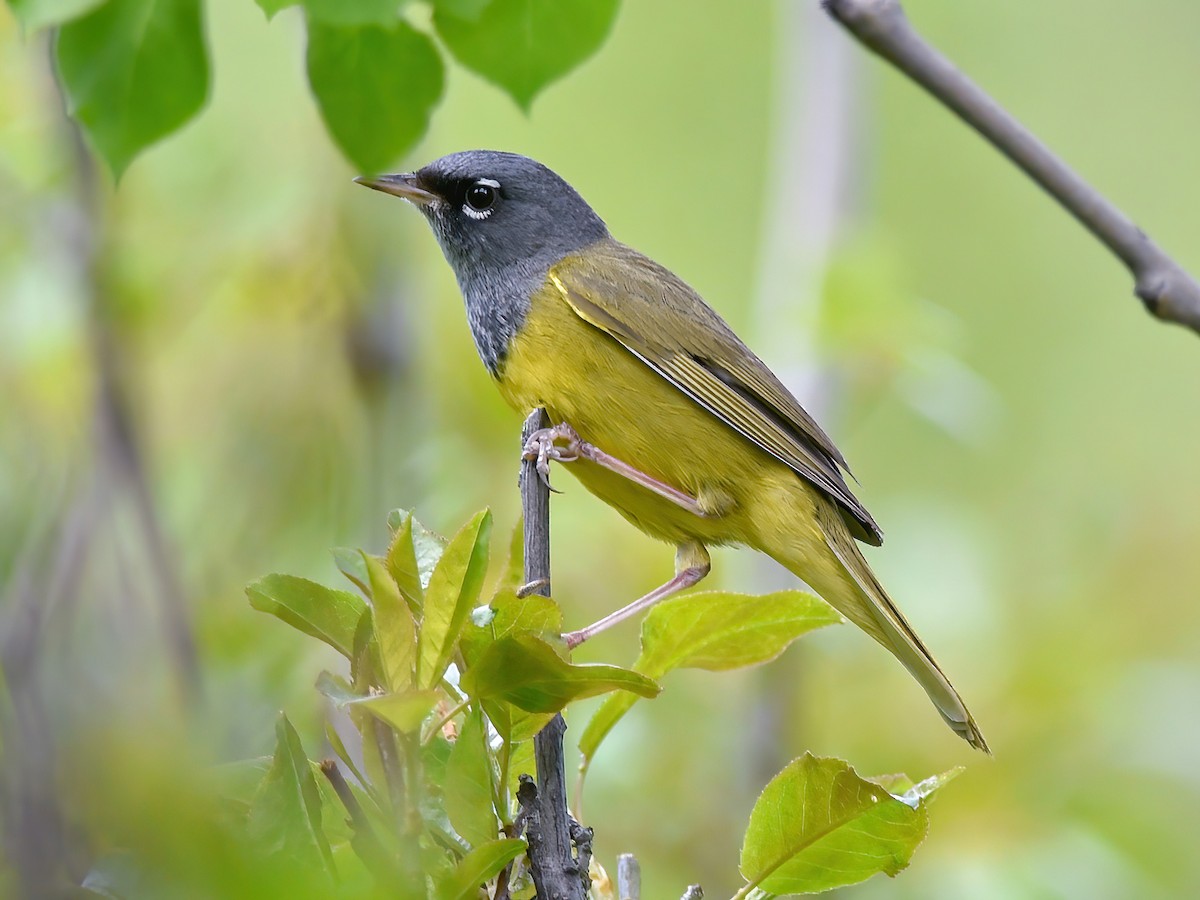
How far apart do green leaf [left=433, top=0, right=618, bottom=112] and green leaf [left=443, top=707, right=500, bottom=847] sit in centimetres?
125

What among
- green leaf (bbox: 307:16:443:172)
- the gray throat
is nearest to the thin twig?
green leaf (bbox: 307:16:443:172)

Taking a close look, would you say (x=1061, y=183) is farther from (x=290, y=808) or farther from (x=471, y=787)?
(x=290, y=808)

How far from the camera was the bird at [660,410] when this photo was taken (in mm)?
3691

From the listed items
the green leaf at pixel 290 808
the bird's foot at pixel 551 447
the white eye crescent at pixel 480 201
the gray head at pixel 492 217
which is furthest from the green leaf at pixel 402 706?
the white eye crescent at pixel 480 201

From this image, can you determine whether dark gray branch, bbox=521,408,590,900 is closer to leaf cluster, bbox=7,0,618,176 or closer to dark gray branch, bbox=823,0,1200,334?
leaf cluster, bbox=7,0,618,176

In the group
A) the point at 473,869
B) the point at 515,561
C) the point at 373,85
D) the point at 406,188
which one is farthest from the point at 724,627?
the point at 406,188

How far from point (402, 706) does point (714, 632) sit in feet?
2.45

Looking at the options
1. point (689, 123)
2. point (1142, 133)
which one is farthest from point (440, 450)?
point (1142, 133)

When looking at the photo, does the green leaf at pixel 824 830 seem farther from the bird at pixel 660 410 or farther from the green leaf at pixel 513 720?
the bird at pixel 660 410

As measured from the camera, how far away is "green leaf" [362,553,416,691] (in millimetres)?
1869

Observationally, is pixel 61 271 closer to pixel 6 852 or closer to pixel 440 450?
pixel 440 450

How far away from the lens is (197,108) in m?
2.59

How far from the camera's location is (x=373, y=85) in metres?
2.65

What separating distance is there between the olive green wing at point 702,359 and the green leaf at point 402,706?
2.20 m
